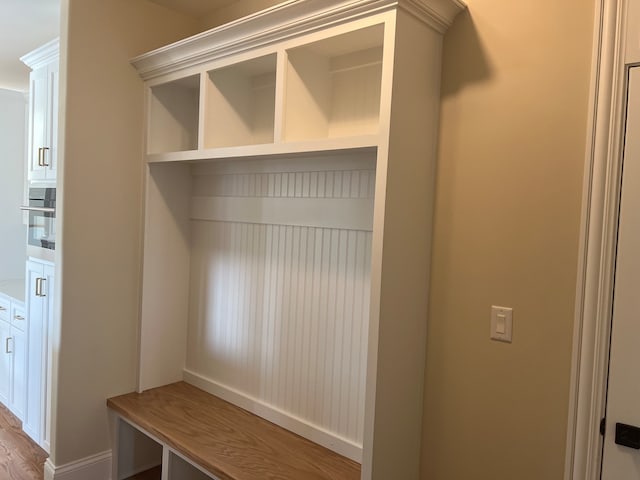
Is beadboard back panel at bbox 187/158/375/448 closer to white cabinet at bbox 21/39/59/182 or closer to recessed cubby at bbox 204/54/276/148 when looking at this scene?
recessed cubby at bbox 204/54/276/148

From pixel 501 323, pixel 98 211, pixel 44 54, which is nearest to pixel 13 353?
pixel 98 211

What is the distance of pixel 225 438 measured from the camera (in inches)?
85.5

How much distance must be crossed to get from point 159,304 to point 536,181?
2.02 meters

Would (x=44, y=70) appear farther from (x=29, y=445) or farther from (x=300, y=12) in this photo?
(x=29, y=445)

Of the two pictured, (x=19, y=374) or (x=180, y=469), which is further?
(x=19, y=374)

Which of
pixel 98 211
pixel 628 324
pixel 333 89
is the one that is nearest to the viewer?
pixel 628 324

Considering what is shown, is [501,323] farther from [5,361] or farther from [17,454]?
[5,361]

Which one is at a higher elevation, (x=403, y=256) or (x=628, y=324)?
(x=403, y=256)

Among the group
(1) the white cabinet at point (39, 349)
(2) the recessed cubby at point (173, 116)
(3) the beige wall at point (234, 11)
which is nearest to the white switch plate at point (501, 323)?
(3) the beige wall at point (234, 11)

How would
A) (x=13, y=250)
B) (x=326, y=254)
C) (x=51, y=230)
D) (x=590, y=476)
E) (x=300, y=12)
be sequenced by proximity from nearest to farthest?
(x=590, y=476) < (x=300, y=12) < (x=326, y=254) < (x=51, y=230) < (x=13, y=250)

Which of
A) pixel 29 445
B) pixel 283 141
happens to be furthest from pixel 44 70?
pixel 29 445

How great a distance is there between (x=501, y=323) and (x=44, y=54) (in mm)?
2804

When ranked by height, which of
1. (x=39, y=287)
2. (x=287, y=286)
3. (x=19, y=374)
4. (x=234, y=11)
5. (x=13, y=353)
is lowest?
(x=19, y=374)

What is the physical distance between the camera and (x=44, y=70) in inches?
112
